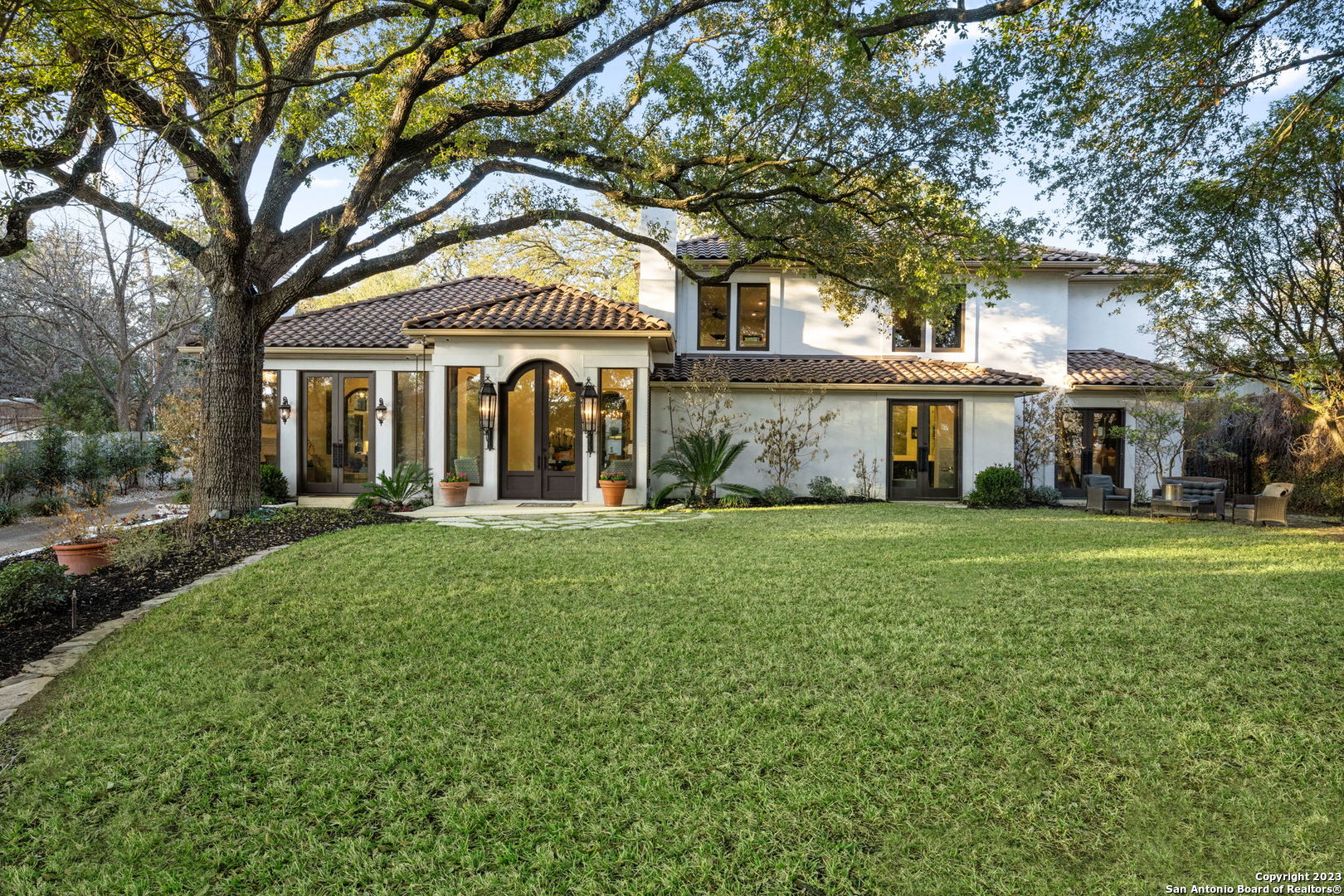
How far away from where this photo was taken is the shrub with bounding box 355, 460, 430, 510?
481 inches

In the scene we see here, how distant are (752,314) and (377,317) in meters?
9.67

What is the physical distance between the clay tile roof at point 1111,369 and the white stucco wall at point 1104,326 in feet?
0.84

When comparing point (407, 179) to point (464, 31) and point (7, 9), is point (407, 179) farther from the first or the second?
point (7, 9)

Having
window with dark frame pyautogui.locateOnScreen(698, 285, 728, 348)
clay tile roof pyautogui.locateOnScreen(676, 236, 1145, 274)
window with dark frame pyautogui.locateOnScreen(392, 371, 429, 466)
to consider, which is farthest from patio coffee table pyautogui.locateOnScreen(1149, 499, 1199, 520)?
window with dark frame pyautogui.locateOnScreen(392, 371, 429, 466)

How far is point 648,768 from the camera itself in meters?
3.05

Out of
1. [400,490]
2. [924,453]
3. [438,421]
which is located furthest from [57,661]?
[924,453]

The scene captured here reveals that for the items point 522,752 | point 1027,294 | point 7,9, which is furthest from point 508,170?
point 1027,294

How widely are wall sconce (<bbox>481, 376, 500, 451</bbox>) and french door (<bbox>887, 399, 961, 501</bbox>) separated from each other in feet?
30.6

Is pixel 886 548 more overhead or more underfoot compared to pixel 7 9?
more underfoot

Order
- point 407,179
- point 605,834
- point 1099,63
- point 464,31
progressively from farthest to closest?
point 407,179 < point 1099,63 < point 464,31 < point 605,834

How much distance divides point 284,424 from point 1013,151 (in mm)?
15384

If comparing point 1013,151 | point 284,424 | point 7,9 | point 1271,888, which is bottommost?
point 1271,888

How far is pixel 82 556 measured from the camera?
22.6ft

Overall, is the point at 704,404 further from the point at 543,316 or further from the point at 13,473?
the point at 13,473
